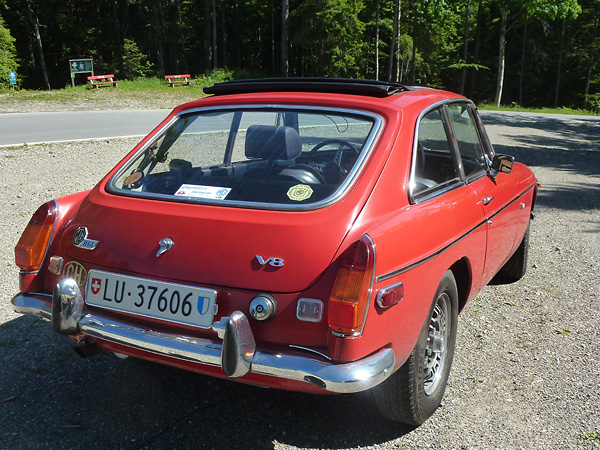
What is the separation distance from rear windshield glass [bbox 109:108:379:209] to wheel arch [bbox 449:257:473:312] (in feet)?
3.08

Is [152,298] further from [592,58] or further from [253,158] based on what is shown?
[592,58]

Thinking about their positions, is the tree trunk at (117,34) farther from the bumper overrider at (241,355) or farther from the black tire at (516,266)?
the bumper overrider at (241,355)

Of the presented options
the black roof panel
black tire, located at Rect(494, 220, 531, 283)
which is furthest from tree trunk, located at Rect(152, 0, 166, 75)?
the black roof panel

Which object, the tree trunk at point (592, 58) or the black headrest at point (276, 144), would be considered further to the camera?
the tree trunk at point (592, 58)

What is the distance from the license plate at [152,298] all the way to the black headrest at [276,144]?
1069mm

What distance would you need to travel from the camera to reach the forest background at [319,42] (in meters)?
43.9

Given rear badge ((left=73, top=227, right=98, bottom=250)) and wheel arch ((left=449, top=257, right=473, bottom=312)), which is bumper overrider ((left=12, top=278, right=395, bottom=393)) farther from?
wheel arch ((left=449, top=257, right=473, bottom=312))

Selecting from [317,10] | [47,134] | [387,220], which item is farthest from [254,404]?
[317,10]

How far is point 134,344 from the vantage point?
8.20 ft

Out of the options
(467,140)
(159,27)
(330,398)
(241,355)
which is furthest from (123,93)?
(159,27)

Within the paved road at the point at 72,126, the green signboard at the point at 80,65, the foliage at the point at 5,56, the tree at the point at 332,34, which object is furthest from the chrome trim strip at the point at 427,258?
the tree at the point at 332,34

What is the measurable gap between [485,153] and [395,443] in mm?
2265

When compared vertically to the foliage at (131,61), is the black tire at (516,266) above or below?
below

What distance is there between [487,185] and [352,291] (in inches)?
75.2
